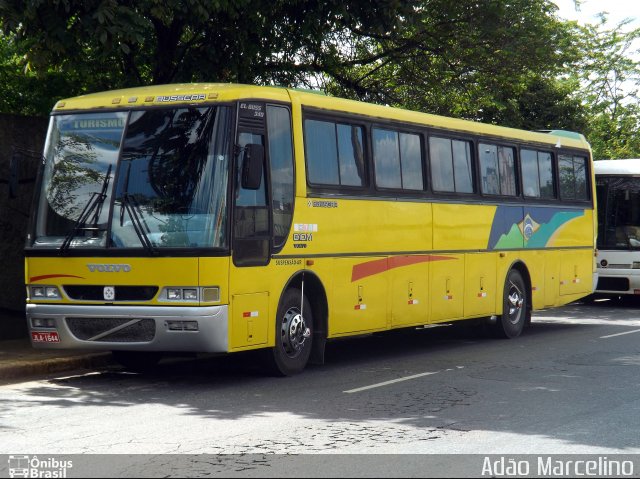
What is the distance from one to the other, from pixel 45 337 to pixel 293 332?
273 cm

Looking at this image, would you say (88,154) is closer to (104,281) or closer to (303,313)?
(104,281)

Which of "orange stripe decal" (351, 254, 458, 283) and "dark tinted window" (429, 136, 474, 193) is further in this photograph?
"dark tinted window" (429, 136, 474, 193)

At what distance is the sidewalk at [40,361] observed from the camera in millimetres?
12398

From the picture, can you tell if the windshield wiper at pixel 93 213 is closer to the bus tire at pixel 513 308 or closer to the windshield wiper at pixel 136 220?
the windshield wiper at pixel 136 220

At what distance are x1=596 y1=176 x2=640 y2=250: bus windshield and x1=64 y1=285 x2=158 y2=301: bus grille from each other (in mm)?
15170

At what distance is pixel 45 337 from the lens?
464 inches

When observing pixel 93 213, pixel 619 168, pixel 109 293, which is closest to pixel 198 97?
pixel 93 213

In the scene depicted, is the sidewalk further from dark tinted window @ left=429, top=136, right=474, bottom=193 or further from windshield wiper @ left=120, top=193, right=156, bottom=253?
dark tinted window @ left=429, top=136, right=474, bottom=193

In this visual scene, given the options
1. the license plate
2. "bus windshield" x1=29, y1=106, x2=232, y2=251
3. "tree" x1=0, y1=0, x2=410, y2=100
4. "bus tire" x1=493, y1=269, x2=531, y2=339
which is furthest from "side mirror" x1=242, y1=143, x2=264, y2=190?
"bus tire" x1=493, y1=269, x2=531, y2=339

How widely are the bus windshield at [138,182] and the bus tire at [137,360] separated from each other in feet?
5.86

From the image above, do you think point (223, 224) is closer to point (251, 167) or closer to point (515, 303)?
point (251, 167)

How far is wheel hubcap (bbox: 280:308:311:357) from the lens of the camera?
40.2ft

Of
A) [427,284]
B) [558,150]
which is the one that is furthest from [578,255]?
[427,284]

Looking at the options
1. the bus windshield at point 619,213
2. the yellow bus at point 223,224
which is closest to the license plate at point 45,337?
the yellow bus at point 223,224
